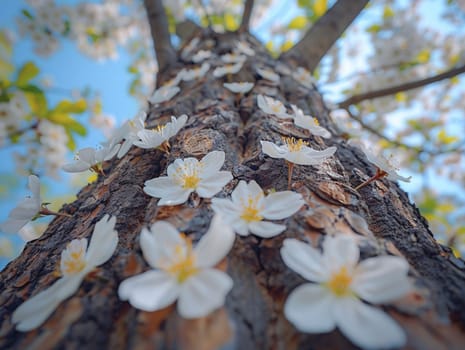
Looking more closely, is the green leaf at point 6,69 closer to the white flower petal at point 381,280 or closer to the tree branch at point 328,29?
the tree branch at point 328,29

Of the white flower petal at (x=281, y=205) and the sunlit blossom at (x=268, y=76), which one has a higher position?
the sunlit blossom at (x=268, y=76)

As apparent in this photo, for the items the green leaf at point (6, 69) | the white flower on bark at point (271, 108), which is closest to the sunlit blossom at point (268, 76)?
the white flower on bark at point (271, 108)

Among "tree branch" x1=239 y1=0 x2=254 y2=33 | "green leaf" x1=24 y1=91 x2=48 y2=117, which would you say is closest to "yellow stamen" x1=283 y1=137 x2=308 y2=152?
"tree branch" x1=239 y1=0 x2=254 y2=33

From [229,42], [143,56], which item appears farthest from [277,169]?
[143,56]

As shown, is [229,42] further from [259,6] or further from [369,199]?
[259,6]

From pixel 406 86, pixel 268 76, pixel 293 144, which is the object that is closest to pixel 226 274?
pixel 293 144

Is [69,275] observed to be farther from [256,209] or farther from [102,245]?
[256,209]
